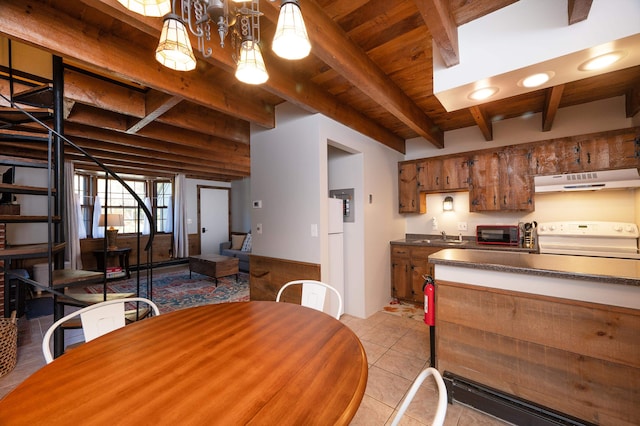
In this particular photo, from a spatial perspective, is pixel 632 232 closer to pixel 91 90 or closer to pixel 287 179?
pixel 287 179

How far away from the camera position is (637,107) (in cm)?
265

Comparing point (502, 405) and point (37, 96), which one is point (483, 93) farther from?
point (37, 96)

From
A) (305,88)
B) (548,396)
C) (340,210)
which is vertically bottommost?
(548,396)

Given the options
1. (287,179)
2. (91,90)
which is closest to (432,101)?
(287,179)

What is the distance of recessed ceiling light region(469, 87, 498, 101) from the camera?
190cm

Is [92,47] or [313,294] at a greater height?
[92,47]

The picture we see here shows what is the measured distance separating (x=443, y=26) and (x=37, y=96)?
335cm

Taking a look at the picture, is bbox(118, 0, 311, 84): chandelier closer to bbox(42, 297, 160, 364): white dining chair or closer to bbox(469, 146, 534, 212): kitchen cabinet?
bbox(42, 297, 160, 364): white dining chair

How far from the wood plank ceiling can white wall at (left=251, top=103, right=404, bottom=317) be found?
24 centimetres

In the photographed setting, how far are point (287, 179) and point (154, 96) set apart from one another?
1.61 m

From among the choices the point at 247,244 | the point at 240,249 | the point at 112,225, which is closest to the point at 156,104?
the point at 247,244

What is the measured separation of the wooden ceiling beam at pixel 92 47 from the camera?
151 cm

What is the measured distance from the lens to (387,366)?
232cm

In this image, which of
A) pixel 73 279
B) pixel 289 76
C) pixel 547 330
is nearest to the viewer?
pixel 547 330
